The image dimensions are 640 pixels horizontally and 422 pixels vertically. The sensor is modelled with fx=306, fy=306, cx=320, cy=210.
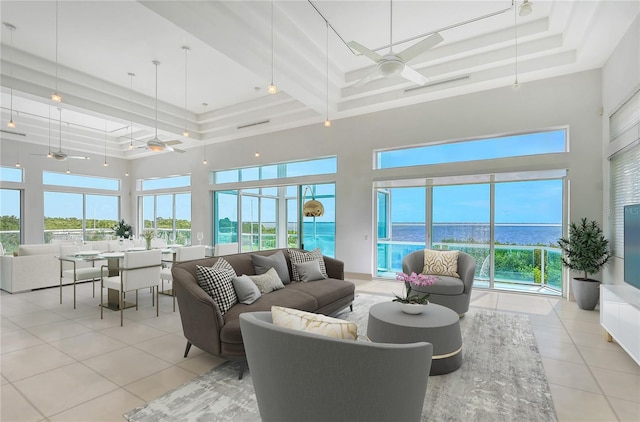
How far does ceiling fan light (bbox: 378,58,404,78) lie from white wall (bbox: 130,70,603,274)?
319 cm

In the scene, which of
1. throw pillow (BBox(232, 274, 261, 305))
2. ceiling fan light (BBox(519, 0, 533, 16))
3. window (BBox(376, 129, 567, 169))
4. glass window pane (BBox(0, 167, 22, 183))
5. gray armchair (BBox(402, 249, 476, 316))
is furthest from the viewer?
glass window pane (BBox(0, 167, 22, 183))

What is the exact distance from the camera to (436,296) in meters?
4.23

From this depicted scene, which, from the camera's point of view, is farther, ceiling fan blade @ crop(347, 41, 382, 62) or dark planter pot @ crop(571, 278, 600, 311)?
dark planter pot @ crop(571, 278, 600, 311)

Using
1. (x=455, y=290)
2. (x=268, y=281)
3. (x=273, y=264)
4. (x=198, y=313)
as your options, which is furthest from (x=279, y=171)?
(x=198, y=313)

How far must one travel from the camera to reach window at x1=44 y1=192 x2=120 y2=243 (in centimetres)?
965

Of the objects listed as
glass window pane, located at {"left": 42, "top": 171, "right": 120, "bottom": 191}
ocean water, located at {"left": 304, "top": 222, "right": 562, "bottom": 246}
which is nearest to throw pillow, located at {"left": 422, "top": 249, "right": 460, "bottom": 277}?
ocean water, located at {"left": 304, "top": 222, "right": 562, "bottom": 246}

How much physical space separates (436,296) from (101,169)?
11.7 m

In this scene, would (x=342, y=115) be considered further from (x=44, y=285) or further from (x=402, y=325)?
(x=44, y=285)

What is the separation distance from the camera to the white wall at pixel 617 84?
3.62 meters

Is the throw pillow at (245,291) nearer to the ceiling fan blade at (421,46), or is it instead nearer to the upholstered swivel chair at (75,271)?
the upholstered swivel chair at (75,271)

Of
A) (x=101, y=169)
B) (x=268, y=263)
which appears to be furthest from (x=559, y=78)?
(x=101, y=169)

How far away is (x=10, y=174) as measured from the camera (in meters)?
8.76

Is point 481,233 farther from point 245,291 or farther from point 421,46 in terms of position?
point 245,291

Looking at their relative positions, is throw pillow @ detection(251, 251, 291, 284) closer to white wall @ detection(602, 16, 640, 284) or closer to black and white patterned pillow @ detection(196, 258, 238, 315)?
black and white patterned pillow @ detection(196, 258, 238, 315)
